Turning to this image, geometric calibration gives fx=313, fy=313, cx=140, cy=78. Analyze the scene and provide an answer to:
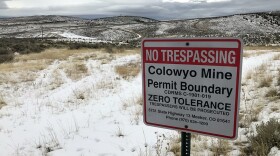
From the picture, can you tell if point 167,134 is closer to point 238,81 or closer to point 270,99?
point 270,99

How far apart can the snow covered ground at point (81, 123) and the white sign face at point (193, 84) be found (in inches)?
75.6

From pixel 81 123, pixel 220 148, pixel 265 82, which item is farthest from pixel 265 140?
pixel 265 82

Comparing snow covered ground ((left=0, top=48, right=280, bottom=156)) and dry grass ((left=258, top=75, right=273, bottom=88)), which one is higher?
dry grass ((left=258, top=75, right=273, bottom=88))

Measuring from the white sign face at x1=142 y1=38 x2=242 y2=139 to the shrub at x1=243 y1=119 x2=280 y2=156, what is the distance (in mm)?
2043

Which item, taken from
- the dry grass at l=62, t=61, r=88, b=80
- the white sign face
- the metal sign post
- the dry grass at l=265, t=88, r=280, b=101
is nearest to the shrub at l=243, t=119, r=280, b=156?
the metal sign post

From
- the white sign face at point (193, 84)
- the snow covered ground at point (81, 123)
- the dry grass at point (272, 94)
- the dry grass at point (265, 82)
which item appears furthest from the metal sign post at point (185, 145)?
the dry grass at point (265, 82)

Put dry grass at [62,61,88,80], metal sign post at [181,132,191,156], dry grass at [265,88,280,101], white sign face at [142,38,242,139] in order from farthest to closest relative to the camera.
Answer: dry grass at [62,61,88,80] → dry grass at [265,88,280,101] → metal sign post at [181,132,191,156] → white sign face at [142,38,242,139]

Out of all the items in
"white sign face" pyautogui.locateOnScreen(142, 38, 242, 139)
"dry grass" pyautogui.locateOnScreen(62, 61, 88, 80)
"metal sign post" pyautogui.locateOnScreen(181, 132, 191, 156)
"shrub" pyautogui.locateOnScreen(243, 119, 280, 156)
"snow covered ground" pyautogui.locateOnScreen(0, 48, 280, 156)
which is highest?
"white sign face" pyautogui.locateOnScreen(142, 38, 242, 139)

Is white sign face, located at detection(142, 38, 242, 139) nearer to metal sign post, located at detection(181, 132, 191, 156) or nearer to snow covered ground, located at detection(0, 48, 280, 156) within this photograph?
metal sign post, located at detection(181, 132, 191, 156)

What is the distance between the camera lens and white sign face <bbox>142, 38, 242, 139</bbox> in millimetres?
2348

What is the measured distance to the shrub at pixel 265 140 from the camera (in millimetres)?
4234

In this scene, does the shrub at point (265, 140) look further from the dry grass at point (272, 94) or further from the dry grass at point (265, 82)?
the dry grass at point (265, 82)

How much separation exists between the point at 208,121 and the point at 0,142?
15.8 ft

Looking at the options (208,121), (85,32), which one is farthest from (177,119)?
(85,32)
